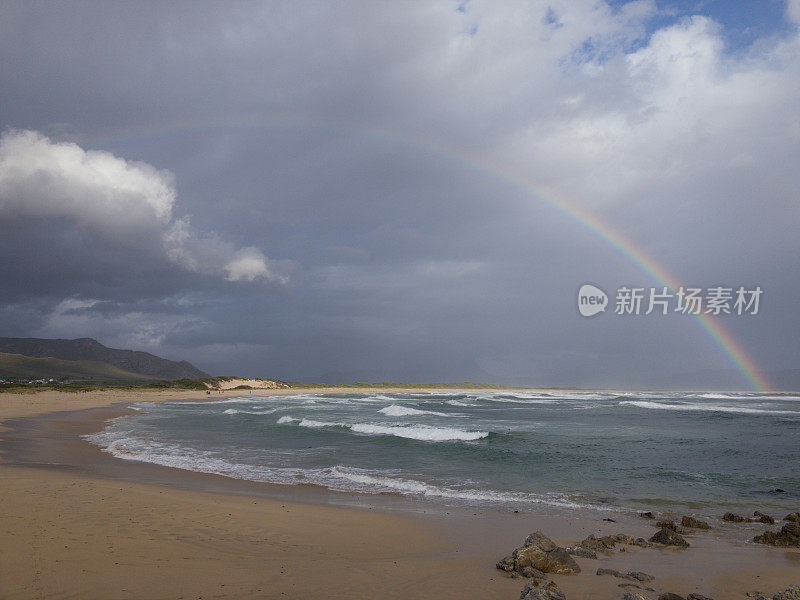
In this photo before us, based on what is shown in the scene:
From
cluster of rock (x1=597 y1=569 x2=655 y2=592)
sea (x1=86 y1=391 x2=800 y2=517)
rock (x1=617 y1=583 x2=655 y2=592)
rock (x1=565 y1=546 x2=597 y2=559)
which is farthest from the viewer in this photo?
sea (x1=86 y1=391 x2=800 y2=517)

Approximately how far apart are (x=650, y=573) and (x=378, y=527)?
4618 millimetres

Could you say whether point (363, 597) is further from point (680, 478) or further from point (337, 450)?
point (337, 450)

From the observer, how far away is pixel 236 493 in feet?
37.7

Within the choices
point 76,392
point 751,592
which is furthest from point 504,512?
point 76,392

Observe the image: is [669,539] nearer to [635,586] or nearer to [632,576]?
[632,576]

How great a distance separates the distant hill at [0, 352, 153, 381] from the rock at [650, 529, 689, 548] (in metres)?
140

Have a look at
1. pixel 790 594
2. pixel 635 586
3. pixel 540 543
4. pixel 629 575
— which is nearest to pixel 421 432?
pixel 540 543

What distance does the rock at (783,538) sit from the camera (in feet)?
26.9

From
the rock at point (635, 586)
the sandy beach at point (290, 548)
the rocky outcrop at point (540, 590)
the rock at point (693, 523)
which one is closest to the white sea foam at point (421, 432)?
the sandy beach at point (290, 548)

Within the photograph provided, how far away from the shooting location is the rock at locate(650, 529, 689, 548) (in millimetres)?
8047

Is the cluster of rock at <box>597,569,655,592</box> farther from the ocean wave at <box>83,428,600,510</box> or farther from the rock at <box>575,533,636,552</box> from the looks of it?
the ocean wave at <box>83,428,600,510</box>

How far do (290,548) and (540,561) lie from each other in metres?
3.86

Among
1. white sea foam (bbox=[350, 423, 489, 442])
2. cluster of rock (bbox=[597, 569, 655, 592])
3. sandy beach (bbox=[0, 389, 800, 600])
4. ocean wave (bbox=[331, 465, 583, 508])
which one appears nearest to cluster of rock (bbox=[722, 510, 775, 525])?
sandy beach (bbox=[0, 389, 800, 600])

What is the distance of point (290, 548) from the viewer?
7.43 meters
